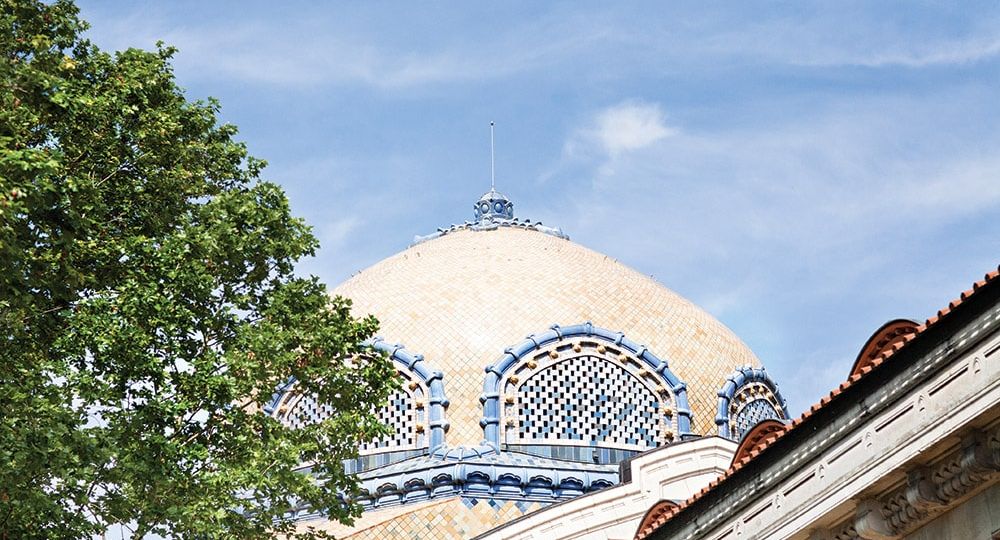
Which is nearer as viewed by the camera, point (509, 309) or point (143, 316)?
point (143, 316)

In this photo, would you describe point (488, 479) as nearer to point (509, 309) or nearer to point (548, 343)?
point (548, 343)

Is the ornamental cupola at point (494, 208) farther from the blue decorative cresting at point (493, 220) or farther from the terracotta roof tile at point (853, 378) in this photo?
the terracotta roof tile at point (853, 378)

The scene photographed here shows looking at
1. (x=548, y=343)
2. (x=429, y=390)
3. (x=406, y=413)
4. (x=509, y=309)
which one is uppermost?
(x=509, y=309)

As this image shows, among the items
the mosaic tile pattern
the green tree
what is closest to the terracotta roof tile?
the green tree

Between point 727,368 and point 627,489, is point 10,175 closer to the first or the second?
point 627,489

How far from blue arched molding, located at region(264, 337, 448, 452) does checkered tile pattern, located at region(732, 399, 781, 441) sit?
5.61 meters

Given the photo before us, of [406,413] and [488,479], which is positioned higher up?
[406,413]

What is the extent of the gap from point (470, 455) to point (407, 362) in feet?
7.84

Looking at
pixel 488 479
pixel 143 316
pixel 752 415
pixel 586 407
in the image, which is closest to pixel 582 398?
pixel 586 407

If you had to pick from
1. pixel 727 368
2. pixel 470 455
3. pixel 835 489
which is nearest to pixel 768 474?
pixel 835 489

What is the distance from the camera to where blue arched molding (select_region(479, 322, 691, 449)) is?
3309 centimetres

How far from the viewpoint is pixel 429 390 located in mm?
33688

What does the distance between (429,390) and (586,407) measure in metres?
2.94

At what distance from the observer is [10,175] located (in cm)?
1780
